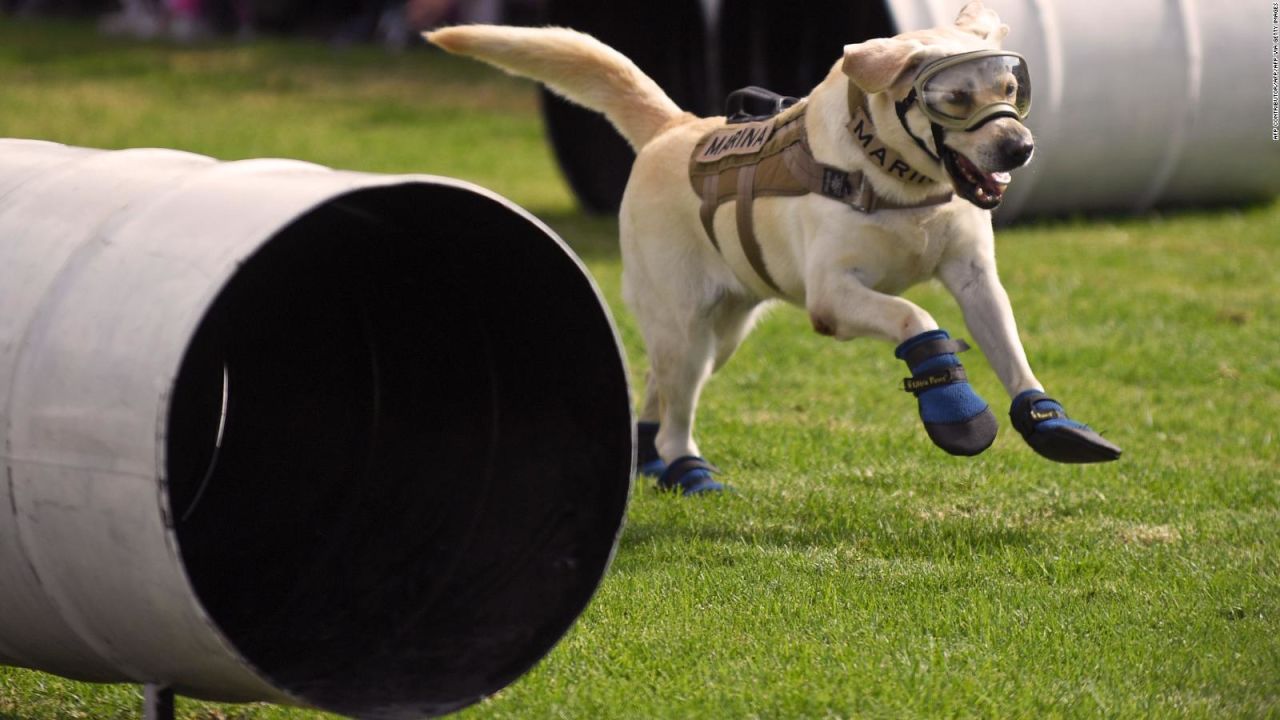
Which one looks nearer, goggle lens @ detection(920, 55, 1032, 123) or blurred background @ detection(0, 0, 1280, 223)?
goggle lens @ detection(920, 55, 1032, 123)

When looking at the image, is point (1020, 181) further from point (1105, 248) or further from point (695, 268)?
point (695, 268)

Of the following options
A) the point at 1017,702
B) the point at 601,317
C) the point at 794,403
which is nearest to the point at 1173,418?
the point at 794,403

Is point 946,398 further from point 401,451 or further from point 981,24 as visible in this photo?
point 401,451

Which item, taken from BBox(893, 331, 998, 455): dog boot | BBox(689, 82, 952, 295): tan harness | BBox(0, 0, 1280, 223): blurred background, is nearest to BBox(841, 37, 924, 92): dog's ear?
BBox(689, 82, 952, 295): tan harness

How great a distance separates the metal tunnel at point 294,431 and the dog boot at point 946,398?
3.49 feet

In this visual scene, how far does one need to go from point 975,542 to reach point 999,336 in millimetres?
606

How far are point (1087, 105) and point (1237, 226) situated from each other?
4.36 ft

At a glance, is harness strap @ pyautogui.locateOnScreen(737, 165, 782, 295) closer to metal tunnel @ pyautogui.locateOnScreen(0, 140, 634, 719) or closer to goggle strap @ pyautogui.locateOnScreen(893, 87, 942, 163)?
goggle strap @ pyautogui.locateOnScreen(893, 87, 942, 163)

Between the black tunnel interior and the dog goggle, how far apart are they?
4.28 feet

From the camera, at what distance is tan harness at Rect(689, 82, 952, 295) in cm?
471

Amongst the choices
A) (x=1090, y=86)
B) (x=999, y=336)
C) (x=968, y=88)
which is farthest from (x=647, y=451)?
(x=1090, y=86)

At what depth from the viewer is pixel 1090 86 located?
394 inches

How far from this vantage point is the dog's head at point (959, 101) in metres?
4.36

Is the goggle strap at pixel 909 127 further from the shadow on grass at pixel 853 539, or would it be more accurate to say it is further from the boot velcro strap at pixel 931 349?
the shadow on grass at pixel 853 539
